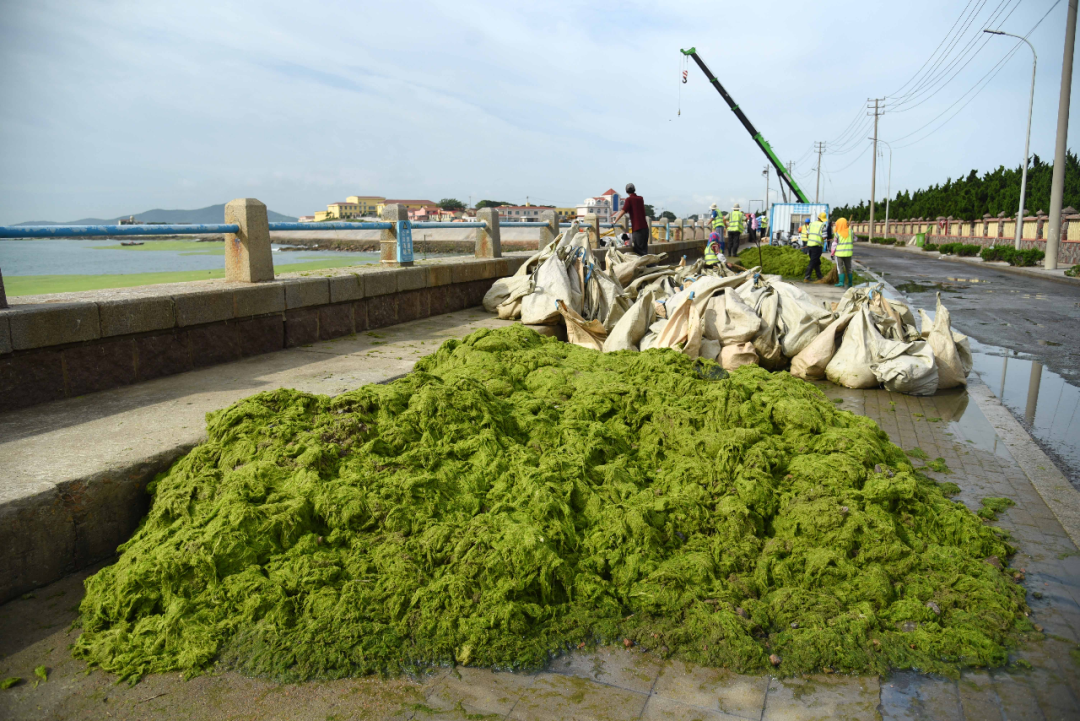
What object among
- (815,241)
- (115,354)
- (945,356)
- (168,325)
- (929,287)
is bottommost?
(929,287)

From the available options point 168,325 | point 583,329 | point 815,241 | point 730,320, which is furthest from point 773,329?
point 815,241

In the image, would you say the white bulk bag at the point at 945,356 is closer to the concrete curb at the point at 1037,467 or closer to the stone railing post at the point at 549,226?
the concrete curb at the point at 1037,467

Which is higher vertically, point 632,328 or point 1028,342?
point 632,328

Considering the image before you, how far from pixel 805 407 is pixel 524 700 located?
2401 mm

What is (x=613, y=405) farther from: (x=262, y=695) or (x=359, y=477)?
(x=262, y=695)

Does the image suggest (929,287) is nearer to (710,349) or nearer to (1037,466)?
(710,349)

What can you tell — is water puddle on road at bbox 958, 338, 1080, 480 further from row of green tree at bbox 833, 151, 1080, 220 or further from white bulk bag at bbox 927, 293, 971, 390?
row of green tree at bbox 833, 151, 1080, 220

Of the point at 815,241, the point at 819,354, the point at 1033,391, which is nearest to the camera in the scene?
the point at 1033,391

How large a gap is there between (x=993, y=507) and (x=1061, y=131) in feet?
71.1

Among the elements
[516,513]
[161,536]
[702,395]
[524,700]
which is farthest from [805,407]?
[161,536]

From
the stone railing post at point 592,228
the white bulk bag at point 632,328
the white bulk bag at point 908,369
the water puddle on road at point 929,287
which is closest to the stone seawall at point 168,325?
the white bulk bag at point 632,328

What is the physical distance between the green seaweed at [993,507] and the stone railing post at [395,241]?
20.1ft

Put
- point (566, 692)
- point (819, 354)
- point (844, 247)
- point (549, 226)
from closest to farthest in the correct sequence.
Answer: point (566, 692) < point (819, 354) < point (549, 226) < point (844, 247)

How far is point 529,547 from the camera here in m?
2.60
